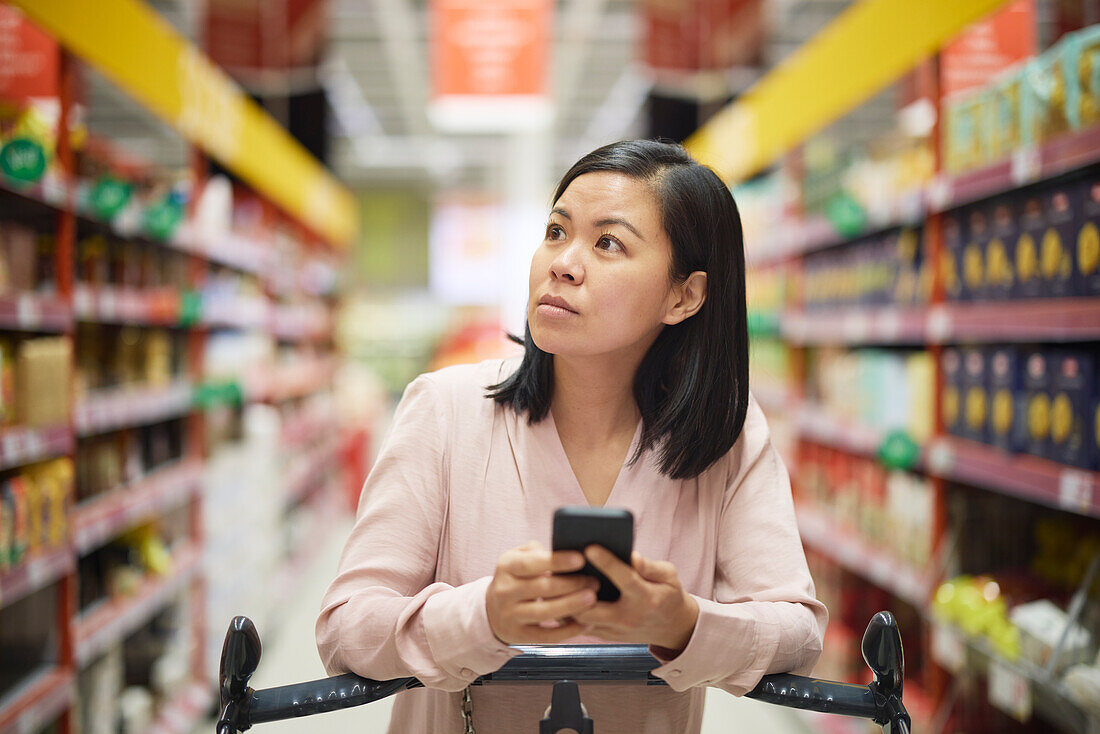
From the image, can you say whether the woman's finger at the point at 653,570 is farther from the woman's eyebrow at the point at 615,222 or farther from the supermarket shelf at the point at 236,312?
the supermarket shelf at the point at 236,312

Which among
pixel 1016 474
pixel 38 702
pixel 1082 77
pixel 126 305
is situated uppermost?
pixel 1082 77

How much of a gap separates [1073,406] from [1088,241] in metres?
0.41

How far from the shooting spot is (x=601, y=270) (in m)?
1.15

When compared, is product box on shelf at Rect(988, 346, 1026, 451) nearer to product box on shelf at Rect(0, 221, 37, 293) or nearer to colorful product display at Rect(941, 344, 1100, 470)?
colorful product display at Rect(941, 344, 1100, 470)

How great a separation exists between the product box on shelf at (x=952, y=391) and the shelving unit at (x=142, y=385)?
8.94 ft

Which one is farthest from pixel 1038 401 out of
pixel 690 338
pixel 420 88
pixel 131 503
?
pixel 420 88

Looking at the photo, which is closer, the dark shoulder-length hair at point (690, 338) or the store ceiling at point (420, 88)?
the dark shoulder-length hair at point (690, 338)

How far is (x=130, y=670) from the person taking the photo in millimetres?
3359

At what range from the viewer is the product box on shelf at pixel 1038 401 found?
89.8 inches

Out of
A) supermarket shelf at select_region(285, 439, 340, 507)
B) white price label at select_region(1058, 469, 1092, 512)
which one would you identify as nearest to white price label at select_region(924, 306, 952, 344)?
white price label at select_region(1058, 469, 1092, 512)

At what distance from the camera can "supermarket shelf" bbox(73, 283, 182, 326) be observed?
277 cm

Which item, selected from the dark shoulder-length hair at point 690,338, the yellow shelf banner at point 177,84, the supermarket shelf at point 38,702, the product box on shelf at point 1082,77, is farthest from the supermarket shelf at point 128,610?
the product box on shelf at point 1082,77

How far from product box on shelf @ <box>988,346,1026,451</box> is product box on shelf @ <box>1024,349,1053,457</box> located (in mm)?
23

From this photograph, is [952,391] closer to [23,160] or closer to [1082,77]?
[1082,77]
